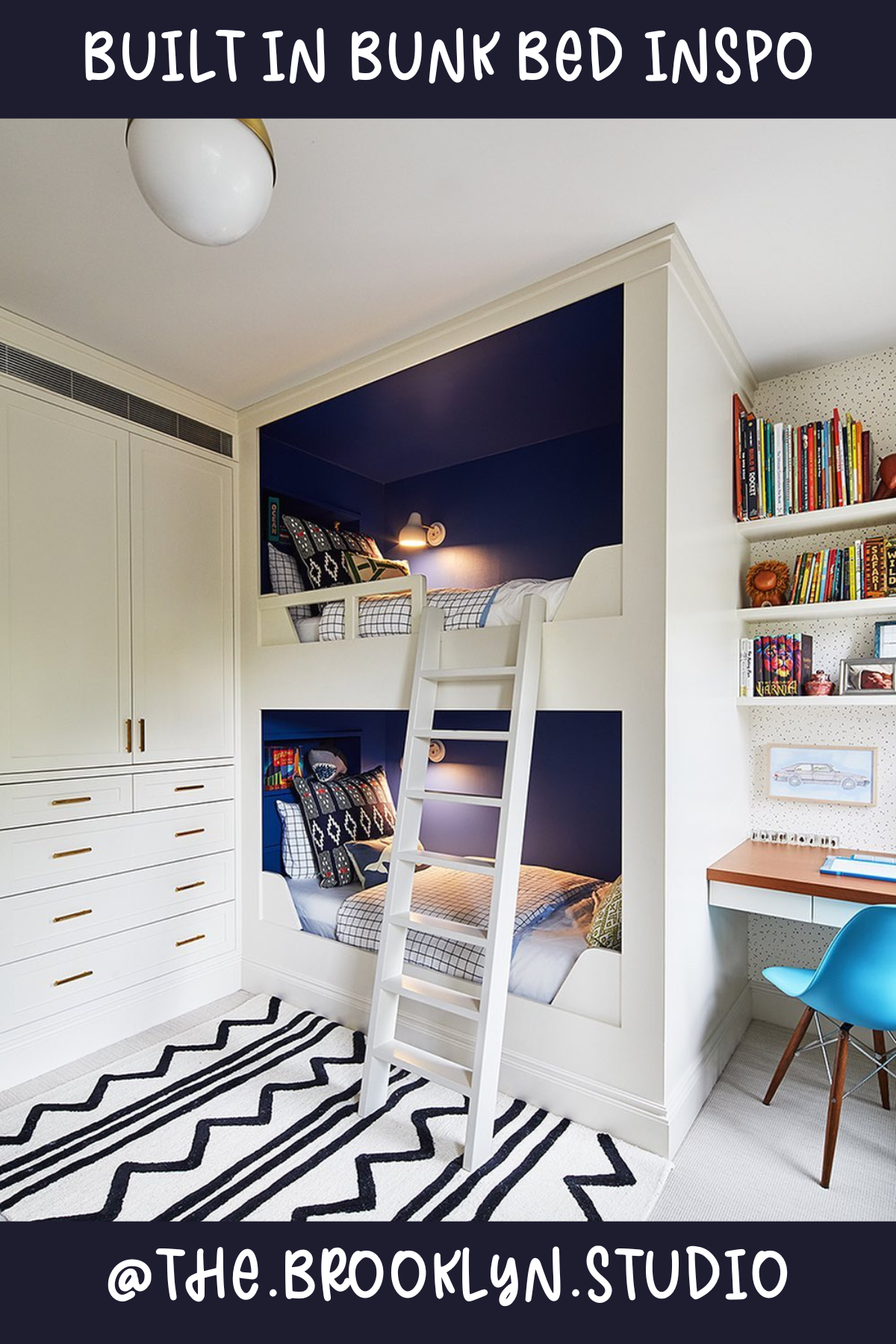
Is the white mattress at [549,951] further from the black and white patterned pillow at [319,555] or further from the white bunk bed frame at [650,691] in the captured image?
the black and white patterned pillow at [319,555]

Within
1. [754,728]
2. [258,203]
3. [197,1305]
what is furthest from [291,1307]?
[754,728]

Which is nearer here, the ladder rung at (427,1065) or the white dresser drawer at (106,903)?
the ladder rung at (427,1065)

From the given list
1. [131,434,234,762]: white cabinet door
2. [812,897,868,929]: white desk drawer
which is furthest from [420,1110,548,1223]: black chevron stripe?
[131,434,234,762]: white cabinet door

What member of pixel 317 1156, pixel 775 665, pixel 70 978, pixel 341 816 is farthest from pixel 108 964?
pixel 775 665

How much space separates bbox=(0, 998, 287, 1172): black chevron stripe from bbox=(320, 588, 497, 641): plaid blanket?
1612 mm

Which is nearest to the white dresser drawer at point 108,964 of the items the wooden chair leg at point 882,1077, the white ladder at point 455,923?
the white ladder at point 455,923

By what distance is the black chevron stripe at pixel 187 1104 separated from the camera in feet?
6.31

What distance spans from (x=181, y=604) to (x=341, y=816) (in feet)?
3.90

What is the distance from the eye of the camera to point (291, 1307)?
1500 mm

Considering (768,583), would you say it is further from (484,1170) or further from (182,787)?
(182,787)

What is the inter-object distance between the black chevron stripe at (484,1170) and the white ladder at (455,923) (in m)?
0.03

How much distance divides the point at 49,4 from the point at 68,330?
1.43m

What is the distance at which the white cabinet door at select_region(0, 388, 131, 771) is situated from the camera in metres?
A: 2.48

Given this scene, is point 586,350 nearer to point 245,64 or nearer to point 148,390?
→ point 245,64
